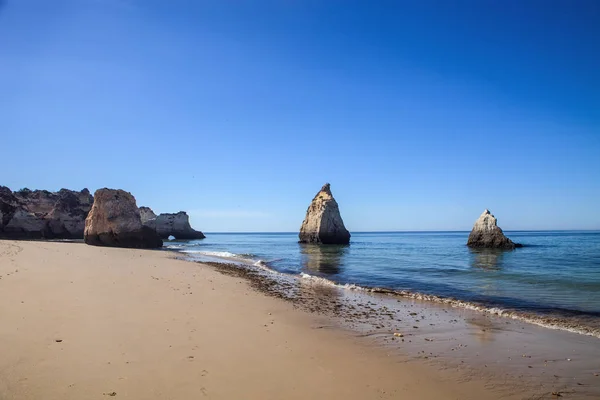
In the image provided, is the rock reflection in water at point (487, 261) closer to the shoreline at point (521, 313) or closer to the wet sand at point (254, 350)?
the shoreline at point (521, 313)

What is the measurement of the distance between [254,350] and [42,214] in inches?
2494

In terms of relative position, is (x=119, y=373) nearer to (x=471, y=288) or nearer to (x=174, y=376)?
(x=174, y=376)

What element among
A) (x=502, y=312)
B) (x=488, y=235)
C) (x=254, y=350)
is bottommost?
(x=502, y=312)

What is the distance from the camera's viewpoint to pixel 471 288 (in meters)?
15.2

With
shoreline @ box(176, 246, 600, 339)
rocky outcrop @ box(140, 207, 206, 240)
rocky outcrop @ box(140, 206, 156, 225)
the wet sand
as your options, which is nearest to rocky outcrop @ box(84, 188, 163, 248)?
the wet sand

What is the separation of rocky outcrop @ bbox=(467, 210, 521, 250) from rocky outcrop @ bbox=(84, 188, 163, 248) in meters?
41.1

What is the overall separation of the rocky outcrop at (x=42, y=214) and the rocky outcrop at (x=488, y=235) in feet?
202

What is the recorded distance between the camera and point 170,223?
90062 millimetres

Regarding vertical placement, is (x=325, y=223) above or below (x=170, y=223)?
above

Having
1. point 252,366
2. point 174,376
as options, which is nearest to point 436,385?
point 252,366

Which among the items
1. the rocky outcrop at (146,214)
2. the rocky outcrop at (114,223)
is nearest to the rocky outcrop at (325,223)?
the rocky outcrop at (114,223)

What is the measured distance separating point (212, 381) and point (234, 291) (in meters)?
8.01

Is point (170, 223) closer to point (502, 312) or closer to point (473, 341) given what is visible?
point (502, 312)

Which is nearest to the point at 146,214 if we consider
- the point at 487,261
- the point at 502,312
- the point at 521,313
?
the point at 487,261
